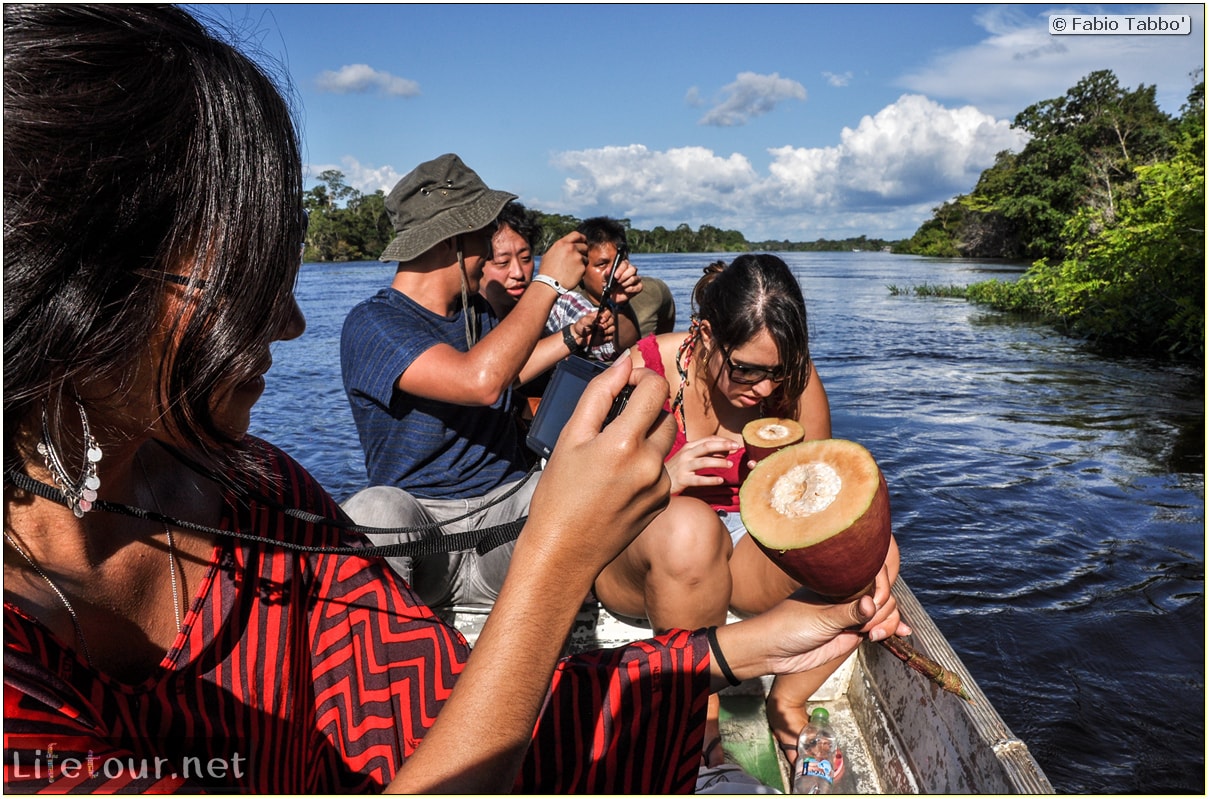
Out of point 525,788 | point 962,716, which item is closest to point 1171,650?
point 962,716

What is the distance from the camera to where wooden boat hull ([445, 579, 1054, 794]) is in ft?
6.29

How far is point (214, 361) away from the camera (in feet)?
3.67

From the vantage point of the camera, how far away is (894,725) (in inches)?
98.7

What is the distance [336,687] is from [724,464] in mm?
1439

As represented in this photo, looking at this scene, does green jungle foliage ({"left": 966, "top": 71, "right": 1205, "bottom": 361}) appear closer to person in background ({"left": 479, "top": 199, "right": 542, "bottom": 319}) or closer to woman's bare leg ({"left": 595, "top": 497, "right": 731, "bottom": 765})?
person in background ({"left": 479, "top": 199, "right": 542, "bottom": 319})

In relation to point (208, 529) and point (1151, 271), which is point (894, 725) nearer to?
point (208, 529)

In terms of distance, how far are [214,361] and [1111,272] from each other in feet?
55.1

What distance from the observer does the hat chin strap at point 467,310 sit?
3.38 meters

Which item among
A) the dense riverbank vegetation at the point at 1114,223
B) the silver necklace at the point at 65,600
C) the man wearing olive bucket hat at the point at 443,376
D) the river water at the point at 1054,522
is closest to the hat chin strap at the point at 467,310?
the man wearing olive bucket hat at the point at 443,376

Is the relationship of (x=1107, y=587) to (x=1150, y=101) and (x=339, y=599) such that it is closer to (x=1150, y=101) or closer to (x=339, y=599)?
(x=339, y=599)

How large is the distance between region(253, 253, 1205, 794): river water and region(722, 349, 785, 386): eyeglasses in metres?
2.18

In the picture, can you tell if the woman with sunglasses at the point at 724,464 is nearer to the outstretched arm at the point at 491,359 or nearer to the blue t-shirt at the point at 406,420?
the outstretched arm at the point at 491,359

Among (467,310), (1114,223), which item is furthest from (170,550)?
(1114,223)

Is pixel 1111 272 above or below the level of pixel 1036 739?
above
